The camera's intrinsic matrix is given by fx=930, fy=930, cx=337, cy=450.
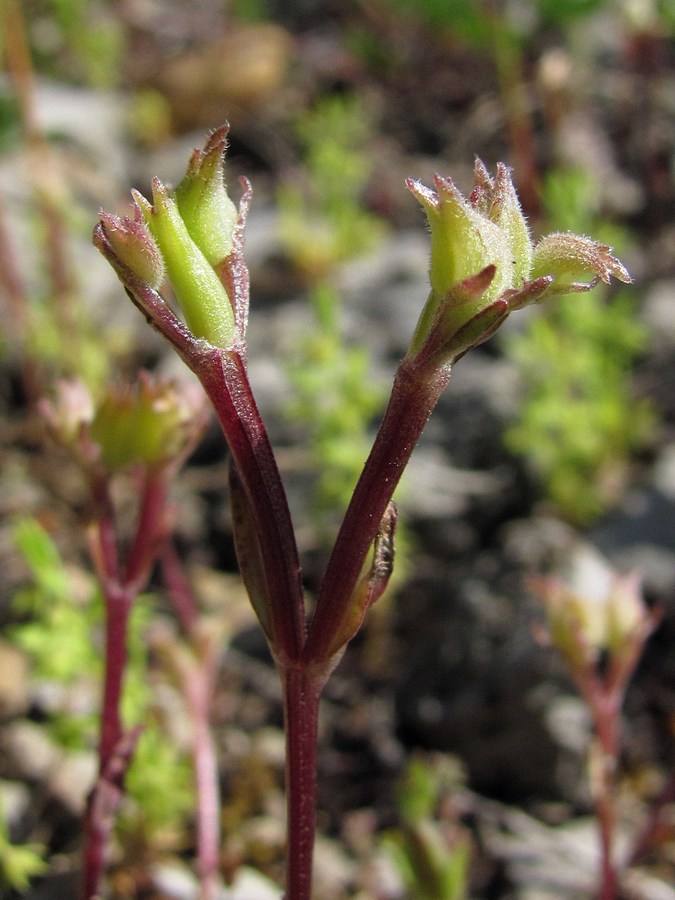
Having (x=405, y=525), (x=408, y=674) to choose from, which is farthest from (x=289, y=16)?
(x=408, y=674)

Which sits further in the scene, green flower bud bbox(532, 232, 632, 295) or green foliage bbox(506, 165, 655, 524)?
green foliage bbox(506, 165, 655, 524)

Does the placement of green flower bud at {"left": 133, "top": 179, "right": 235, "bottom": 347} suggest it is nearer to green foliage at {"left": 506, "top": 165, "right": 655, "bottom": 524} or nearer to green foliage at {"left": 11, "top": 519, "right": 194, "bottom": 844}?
green foliage at {"left": 11, "top": 519, "right": 194, "bottom": 844}

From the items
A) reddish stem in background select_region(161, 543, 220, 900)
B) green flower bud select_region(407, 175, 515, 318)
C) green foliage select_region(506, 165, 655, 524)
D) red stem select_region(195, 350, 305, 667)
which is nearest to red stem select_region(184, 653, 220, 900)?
reddish stem in background select_region(161, 543, 220, 900)

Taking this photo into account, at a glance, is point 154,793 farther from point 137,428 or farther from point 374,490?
point 374,490

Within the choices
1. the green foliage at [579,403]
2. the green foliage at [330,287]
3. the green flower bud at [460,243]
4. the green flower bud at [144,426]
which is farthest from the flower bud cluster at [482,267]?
the green foliage at [579,403]

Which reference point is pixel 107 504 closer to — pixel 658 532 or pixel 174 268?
pixel 174 268
